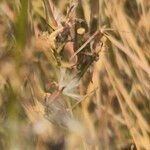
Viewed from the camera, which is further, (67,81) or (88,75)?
(88,75)

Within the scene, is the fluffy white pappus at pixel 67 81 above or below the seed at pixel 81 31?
below

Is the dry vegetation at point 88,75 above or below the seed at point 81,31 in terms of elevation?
below

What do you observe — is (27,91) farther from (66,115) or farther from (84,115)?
(84,115)

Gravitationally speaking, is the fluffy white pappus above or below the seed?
below

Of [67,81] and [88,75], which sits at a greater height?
[67,81]

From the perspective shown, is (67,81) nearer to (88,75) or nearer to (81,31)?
(81,31)

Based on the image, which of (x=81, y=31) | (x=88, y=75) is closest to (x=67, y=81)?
(x=81, y=31)

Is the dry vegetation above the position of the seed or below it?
below

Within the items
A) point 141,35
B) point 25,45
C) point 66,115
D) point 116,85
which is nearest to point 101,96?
point 116,85
